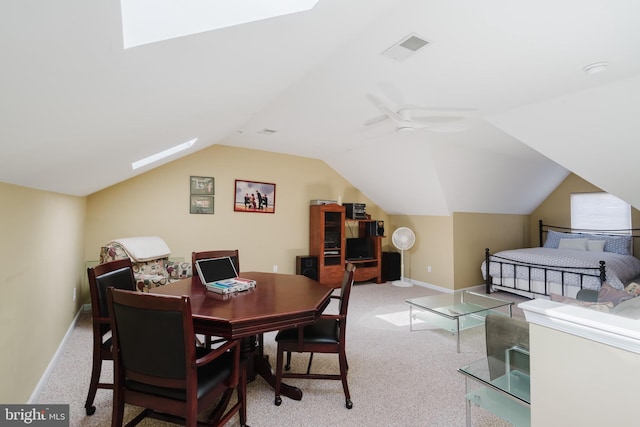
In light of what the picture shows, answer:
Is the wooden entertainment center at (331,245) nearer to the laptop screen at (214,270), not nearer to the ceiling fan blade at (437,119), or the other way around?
the ceiling fan blade at (437,119)

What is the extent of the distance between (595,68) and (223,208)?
4545 mm

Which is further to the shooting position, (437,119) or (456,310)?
(437,119)

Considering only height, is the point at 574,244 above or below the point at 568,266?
above

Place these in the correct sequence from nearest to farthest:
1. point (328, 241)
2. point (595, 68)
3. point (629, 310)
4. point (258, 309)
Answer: point (629, 310)
point (258, 309)
point (595, 68)
point (328, 241)

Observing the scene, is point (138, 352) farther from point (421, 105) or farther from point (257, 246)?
point (257, 246)

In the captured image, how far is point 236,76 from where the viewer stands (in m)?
1.66

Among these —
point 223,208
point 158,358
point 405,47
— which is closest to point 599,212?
point 405,47

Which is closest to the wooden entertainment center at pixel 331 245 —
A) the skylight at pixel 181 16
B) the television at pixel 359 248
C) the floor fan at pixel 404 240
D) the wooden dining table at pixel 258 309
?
the television at pixel 359 248

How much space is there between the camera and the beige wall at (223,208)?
4156mm

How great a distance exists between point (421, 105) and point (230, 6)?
2.42 metres

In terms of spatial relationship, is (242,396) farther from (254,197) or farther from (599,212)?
(599,212)

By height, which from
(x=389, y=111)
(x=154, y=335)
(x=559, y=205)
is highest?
(x=389, y=111)

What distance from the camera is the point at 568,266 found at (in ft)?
13.6

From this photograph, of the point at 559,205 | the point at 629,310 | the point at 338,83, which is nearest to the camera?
the point at 629,310
